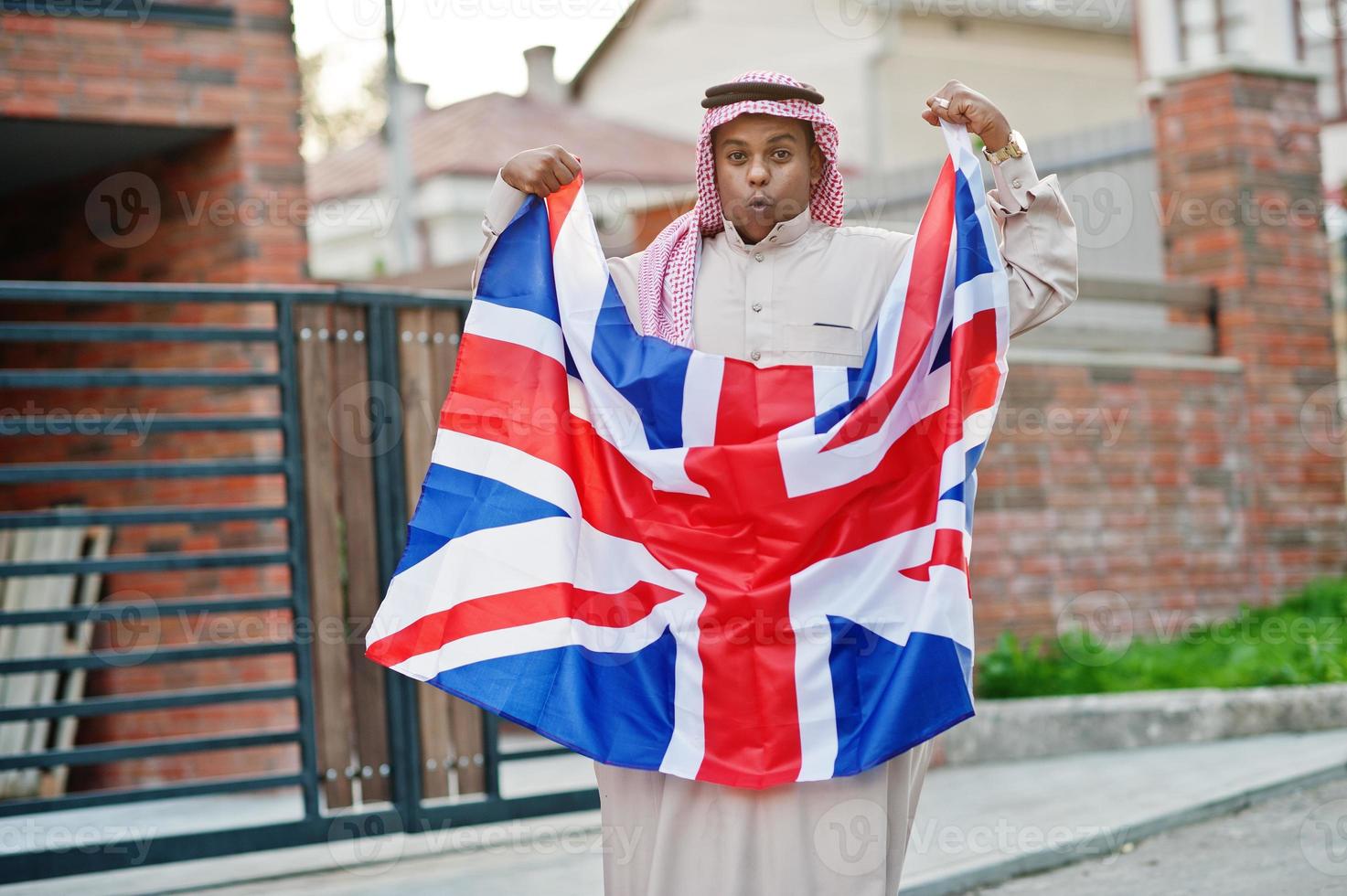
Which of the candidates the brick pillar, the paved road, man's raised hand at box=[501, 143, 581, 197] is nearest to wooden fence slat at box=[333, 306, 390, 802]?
the paved road

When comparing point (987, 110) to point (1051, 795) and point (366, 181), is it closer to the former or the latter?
point (1051, 795)

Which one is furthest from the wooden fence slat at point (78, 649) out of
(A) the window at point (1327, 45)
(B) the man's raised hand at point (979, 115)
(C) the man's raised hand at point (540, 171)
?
(A) the window at point (1327, 45)

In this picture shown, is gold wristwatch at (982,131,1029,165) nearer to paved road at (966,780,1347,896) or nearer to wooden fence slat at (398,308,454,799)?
paved road at (966,780,1347,896)

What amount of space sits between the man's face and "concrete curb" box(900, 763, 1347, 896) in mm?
2877

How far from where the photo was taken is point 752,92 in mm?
3941

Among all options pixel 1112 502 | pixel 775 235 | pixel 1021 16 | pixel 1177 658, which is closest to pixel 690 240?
pixel 775 235

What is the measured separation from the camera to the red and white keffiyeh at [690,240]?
4.10 meters

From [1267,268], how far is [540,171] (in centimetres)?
812

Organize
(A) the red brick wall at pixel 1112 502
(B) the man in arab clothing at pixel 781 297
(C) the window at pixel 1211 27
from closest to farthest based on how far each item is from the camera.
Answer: (B) the man in arab clothing at pixel 781 297 < (A) the red brick wall at pixel 1112 502 < (C) the window at pixel 1211 27

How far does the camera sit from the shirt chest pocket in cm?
400

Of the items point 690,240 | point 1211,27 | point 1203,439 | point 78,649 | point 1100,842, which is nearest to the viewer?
point 690,240

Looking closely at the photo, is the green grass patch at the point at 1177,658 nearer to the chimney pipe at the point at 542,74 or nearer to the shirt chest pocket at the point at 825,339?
the shirt chest pocket at the point at 825,339

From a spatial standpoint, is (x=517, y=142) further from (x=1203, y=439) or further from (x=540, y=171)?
(x=540, y=171)

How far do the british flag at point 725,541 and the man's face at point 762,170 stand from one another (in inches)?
13.6
